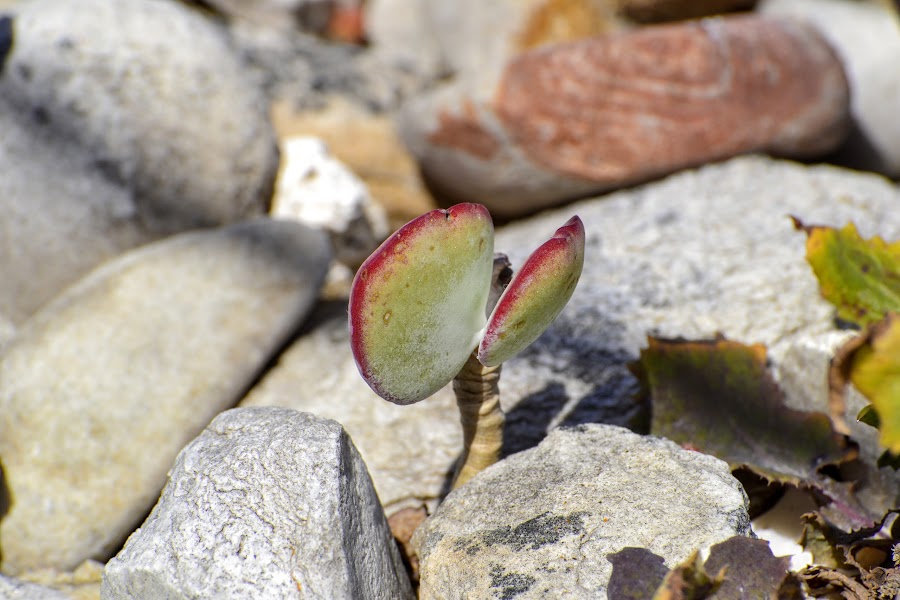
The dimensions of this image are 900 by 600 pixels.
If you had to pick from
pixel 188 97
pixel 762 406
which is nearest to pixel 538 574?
pixel 762 406

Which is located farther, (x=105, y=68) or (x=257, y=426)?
→ (x=105, y=68)

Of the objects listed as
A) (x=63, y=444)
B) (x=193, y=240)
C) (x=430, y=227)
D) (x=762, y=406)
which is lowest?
(x=63, y=444)

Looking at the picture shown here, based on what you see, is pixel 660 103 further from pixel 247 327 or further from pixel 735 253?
pixel 247 327

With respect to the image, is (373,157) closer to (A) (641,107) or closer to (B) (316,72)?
(B) (316,72)

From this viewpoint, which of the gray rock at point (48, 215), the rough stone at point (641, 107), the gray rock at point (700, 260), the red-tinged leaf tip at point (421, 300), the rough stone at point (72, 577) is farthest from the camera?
the rough stone at point (641, 107)

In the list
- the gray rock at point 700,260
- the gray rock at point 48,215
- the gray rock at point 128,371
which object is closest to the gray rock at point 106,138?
the gray rock at point 48,215

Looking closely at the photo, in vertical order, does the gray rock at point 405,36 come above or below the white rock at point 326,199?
above

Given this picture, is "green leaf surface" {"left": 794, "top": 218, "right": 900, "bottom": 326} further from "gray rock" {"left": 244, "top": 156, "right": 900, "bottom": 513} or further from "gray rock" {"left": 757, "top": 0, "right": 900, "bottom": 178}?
"gray rock" {"left": 757, "top": 0, "right": 900, "bottom": 178}

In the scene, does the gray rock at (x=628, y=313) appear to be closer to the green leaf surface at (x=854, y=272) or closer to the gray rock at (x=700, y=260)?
the gray rock at (x=700, y=260)
